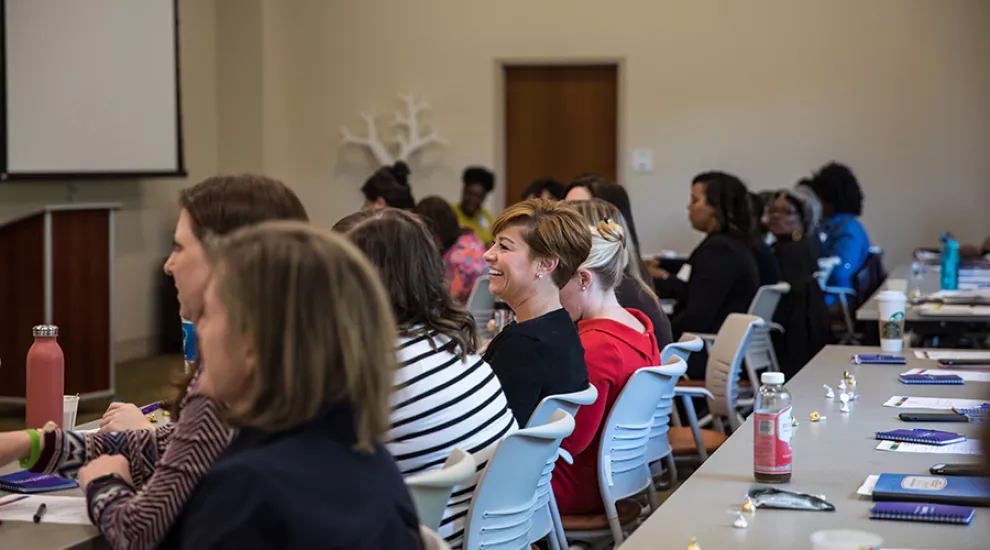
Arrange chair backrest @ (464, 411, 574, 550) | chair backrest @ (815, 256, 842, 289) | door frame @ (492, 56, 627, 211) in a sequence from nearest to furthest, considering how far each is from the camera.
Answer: chair backrest @ (464, 411, 574, 550) < chair backrest @ (815, 256, 842, 289) < door frame @ (492, 56, 627, 211)

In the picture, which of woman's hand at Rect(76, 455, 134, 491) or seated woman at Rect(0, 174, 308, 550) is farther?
woman's hand at Rect(76, 455, 134, 491)

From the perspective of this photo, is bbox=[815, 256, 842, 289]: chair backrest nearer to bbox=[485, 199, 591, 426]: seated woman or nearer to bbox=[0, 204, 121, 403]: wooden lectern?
bbox=[0, 204, 121, 403]: wooden lectern

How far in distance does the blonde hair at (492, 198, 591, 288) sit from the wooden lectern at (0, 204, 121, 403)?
3697mm

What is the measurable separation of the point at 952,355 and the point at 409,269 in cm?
232

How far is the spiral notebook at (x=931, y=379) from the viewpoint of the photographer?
3322mm

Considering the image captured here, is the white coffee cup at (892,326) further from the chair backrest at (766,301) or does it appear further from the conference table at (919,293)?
the chair backrest at (766,301)

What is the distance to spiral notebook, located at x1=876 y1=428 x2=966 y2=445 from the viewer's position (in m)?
2.49

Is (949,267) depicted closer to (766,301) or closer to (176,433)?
(766,301)

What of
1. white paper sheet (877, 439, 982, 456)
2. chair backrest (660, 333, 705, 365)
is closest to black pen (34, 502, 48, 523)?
white paper sheet (877, 439, 982, 456)

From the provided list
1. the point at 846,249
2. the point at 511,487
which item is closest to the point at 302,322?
the point at 511,487

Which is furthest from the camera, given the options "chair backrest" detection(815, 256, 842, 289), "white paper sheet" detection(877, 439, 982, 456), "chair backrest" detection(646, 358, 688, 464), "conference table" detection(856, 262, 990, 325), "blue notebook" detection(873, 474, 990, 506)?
"chair backrest" detection(815, 256, 842, 289)

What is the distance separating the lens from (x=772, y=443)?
214cm

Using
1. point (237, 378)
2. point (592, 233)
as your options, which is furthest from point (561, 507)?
point (237, 378)

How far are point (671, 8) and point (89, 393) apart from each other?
5.18 metres
